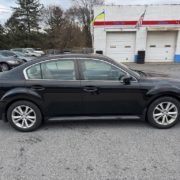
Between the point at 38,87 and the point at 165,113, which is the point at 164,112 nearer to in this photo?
the point at 165,113

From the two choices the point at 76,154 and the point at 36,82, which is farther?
the point at 36,82

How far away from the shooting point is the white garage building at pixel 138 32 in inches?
620

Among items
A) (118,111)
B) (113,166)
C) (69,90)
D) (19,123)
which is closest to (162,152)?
(113,166)

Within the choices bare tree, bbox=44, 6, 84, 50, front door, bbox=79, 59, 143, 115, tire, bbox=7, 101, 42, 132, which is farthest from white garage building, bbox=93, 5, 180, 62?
bare tree, bbox=44, 6, 84, 50

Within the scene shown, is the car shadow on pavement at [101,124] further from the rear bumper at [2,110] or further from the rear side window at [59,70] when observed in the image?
the rear side window at [59,70]

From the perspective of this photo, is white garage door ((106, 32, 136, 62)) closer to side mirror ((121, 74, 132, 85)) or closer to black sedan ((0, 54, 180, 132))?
black sedan ((0, 54, 180, 132))

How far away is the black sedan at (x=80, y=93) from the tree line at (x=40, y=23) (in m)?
36.0

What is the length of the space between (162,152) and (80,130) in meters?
1.61

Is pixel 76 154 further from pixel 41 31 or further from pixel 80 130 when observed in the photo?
pixel 41 31

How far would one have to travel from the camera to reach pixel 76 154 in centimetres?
294

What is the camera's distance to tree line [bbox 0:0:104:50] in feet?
133

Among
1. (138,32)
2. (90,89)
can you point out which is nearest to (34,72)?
(90,89)

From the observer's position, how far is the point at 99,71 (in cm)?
371

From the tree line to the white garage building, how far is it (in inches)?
899
